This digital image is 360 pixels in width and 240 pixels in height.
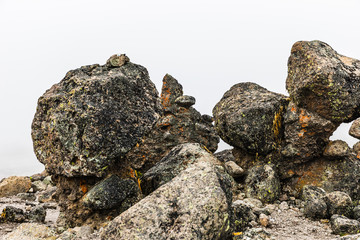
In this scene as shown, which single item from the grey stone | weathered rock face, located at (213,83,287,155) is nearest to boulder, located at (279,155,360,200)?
weathered rock face, located at (213,83,287,155)

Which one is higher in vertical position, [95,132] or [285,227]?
[95,132]

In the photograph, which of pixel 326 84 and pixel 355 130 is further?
pixel 355 130

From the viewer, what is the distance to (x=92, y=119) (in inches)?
383

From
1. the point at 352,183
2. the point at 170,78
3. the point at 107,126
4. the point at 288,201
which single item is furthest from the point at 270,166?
the point at 170,78

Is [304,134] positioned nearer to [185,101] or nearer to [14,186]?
[185,101]

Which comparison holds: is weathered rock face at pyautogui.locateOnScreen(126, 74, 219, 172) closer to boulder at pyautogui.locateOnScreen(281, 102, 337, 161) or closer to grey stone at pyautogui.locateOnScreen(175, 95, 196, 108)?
grey stone at pyautogui.locateOnScreen(175, 95, 196, 108)

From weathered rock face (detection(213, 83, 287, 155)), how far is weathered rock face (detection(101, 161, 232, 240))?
308 inches

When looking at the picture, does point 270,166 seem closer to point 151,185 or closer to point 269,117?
point 269,117

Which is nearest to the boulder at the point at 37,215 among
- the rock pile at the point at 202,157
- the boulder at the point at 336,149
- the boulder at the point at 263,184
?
the rock pile at the point at 202,157

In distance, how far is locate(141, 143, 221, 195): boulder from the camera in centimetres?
910

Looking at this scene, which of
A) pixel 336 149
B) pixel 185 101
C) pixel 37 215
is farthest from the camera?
pixel 185 101

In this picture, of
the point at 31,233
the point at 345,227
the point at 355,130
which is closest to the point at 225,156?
the point at 355,130

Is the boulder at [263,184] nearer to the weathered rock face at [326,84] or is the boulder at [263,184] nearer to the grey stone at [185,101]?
the weathered rock face at [326,84]

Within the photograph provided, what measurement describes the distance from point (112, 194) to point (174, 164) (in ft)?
8.16
